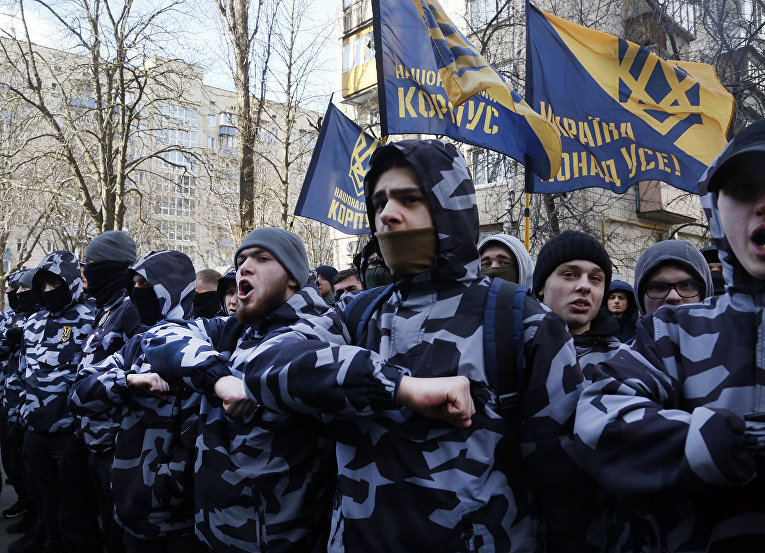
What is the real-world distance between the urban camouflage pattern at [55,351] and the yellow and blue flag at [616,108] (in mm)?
4244

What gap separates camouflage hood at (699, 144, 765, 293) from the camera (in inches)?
59.8

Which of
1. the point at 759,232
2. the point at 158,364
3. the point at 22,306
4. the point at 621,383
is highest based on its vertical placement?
the point at 759,232

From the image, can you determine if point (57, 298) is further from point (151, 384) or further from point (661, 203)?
point (661, 203)

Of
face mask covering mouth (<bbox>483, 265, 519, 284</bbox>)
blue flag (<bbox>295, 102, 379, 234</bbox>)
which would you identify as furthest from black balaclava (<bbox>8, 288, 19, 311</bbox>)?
face mask covering mouth (<bbox>483, 265, 519, 284</bbox>)

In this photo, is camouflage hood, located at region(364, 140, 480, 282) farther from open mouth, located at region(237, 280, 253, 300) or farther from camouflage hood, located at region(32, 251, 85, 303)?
camouflage hood, located at region(32, 251, 85, 303)

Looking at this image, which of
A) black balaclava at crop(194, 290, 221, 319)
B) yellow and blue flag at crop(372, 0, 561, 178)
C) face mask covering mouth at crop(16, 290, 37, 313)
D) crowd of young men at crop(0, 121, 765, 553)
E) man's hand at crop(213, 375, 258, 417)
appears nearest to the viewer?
crowd of young men at crop(0, 121, 765, 553)

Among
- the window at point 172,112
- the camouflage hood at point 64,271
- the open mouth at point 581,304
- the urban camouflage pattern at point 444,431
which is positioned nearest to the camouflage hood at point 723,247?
the urban camouflage pattern at point 444,431

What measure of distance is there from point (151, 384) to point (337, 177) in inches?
188

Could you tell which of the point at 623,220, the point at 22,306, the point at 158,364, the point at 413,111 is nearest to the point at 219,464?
the point at 158,364

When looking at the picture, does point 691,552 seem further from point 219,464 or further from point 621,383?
point 219,464

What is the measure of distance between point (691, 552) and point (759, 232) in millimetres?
767

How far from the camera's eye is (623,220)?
15258mm

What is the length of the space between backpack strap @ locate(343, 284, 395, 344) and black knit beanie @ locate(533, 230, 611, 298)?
3.63 feet

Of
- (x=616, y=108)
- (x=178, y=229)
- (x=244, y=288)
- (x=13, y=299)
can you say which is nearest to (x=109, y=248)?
(x=244, y=288)
